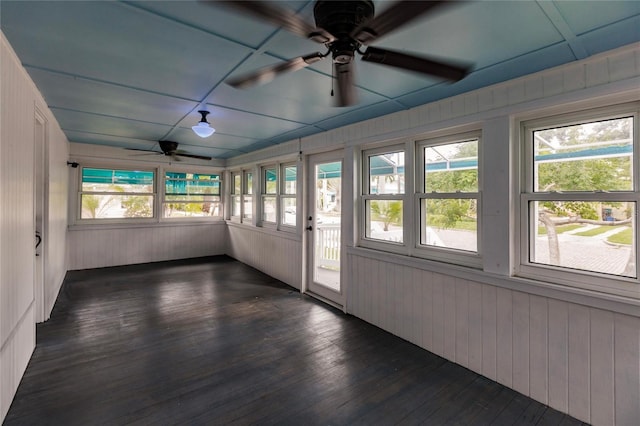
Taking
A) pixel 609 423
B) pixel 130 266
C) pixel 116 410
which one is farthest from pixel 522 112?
pixel 130 266

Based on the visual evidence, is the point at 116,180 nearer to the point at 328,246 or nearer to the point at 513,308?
the point at 328,246

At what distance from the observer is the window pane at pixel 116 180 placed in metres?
5.59

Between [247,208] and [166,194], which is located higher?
[166,194]

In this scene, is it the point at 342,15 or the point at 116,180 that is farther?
the point at 116,180

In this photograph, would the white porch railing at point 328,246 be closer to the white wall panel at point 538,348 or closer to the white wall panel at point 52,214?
the white wall panel at point 538,348

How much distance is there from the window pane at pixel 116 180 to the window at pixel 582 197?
21.3 feet

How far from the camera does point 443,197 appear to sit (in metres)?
2.75

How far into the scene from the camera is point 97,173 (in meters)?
5.66

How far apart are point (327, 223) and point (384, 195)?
4.77ft

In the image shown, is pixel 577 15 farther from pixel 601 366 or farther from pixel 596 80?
→ pixel 601 366

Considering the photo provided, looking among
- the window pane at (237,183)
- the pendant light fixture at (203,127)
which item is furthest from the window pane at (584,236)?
the window pane at (237,183)

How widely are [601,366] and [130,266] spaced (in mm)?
6746

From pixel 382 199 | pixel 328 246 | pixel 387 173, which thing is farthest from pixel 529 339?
pixel 328 246

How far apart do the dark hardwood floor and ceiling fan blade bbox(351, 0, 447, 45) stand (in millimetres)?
2178
